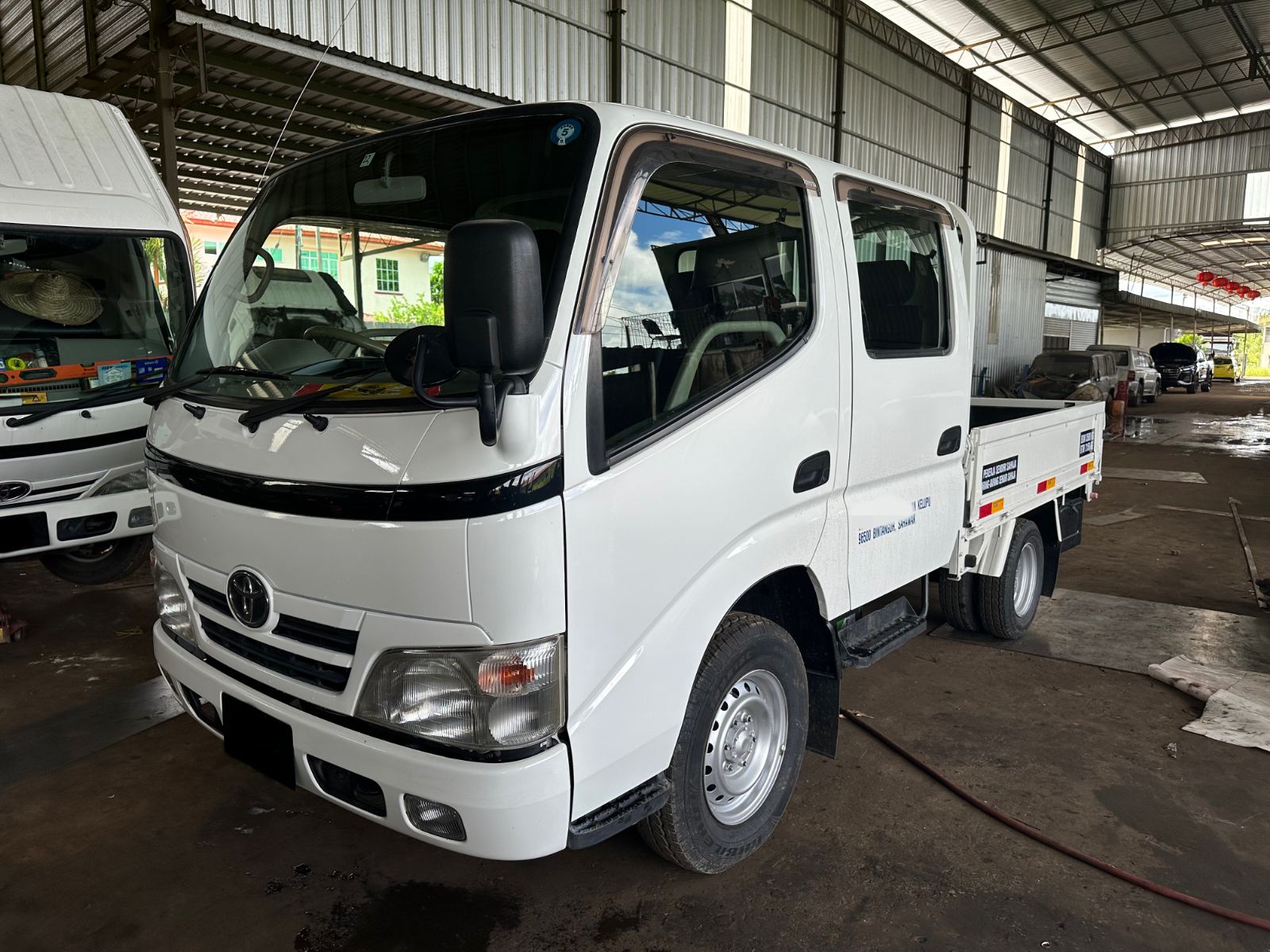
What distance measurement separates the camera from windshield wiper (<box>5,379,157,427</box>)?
4.61 meters

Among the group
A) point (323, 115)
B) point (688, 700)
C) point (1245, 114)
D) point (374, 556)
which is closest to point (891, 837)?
point (688, 700)

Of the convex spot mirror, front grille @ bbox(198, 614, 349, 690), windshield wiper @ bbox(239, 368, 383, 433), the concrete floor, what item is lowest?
the concrete floor

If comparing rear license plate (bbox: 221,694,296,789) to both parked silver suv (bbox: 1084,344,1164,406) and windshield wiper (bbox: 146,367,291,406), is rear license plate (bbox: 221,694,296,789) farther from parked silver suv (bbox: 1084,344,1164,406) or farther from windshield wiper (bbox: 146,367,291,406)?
parked silver suv (bbox: 1084,344,1164,406)

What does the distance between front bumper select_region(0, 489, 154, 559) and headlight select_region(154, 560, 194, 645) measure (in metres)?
2.41

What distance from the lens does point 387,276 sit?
8.08ft

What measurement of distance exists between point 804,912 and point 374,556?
166 centimetres

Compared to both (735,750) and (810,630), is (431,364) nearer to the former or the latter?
(735,750)

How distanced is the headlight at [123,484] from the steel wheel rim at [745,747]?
393 centimetres

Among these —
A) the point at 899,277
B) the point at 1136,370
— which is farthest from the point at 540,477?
the point at 1136,370

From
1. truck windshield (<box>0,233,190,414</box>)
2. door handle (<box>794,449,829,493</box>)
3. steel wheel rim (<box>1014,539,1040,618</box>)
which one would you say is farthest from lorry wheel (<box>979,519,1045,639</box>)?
truck windshield (<box>0,233,190,414</box>)

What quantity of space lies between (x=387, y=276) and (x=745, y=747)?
69.5 inches

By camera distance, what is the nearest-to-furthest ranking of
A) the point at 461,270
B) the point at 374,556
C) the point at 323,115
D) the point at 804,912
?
the point at 461,270, the point at 374,556, the point at 804,912, the point at 323,115

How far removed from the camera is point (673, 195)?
2.28 metres

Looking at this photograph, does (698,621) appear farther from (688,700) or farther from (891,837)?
(891,837)
